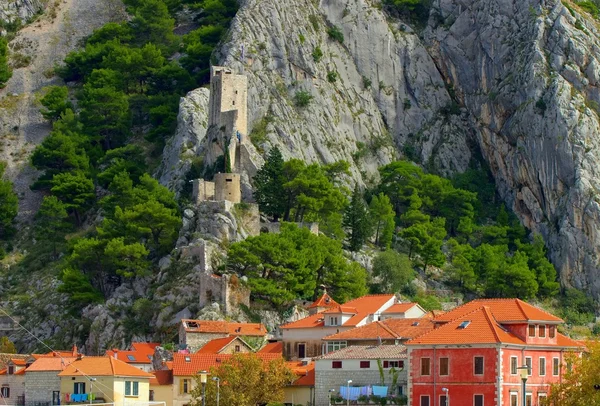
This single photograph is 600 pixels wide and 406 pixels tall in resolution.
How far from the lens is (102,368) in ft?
301

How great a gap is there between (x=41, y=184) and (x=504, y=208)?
143 ft

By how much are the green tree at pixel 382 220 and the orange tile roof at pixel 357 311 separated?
26.7 meters

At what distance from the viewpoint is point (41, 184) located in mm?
145125

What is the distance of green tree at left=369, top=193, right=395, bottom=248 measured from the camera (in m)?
136

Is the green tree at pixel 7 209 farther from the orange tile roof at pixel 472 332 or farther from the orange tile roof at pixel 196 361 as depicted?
the orange tile roof at pixel 472 332

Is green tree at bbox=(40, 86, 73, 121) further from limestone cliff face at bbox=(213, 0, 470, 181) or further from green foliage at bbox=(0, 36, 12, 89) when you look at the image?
limestone cliff face at bbox=(213, 0, 470, 181)

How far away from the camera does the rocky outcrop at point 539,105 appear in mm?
137750

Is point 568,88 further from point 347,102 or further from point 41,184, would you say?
point 41,184

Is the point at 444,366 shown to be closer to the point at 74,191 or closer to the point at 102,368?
the point at 102,368

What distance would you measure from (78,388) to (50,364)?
5.24m

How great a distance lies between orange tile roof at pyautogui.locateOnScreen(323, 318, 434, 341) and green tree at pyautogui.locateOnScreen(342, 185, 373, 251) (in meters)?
32.6

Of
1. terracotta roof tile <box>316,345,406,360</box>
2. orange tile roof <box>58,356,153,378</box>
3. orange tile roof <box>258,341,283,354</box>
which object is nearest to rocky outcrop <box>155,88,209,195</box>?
orange tile roof <box>258,341,283,354</box>

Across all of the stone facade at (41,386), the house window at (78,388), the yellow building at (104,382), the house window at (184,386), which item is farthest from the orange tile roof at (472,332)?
the stone facade at (41,386)

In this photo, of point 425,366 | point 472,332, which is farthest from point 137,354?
point 472,332
